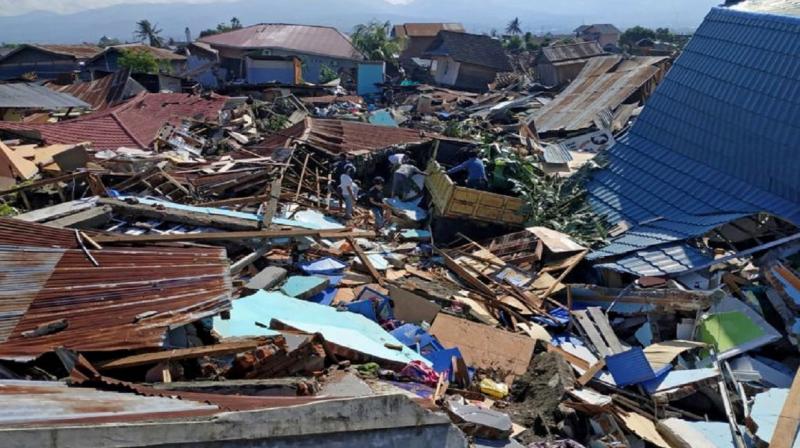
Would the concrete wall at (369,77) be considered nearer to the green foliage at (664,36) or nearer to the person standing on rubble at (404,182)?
the person standing on rubble at (404,182)

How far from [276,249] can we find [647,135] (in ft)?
32.3

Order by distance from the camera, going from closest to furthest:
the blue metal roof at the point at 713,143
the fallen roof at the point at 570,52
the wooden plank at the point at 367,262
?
the blue metal roof at the point at 713,143 → the wooden plank at the point at 367,262 → the fallen roof at the point at 570,52

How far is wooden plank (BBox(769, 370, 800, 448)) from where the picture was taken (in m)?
6.85

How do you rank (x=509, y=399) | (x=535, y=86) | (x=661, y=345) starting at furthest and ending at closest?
(x=535, y=86), (x=661, y=345), (x=509, y=399)

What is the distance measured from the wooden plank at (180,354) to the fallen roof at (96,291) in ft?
0.35

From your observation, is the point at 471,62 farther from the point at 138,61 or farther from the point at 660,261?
the point at 660,261

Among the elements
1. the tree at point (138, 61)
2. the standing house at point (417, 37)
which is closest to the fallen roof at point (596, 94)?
the tree at point (138, 61)

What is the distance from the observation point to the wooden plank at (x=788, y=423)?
685cm

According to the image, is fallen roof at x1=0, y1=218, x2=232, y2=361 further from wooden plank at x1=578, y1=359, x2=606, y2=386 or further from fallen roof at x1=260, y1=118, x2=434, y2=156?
fallen roof at x1=260, y1=118, x2=434, y2=156

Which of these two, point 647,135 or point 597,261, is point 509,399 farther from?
point 647,135

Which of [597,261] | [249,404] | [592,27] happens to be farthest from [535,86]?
[592,27]

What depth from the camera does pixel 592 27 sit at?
84000 mm

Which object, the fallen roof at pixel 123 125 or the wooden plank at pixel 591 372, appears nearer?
the wooden plank at pixel 591 372

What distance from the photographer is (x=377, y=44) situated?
50.4m
